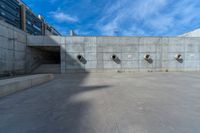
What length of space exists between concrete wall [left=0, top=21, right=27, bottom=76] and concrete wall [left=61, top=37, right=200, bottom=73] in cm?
367

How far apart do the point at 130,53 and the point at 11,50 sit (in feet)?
35.4

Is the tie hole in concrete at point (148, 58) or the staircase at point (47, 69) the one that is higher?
the tie hole in concrete at point (148, 58)

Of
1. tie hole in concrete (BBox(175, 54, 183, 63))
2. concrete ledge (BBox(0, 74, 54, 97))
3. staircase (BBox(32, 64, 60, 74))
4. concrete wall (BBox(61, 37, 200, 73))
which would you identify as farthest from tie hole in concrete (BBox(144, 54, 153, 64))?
concrete ledge (BBox(0, 74, 54, 97))

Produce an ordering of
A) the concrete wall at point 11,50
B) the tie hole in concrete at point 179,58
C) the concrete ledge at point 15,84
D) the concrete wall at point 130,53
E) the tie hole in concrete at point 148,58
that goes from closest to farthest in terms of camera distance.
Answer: the concrete ledge at point 15,84, the concrete wall at point 11,50, the concrete wall at point 130,53, the tie hole in concrete at point 148,58, the tie hole in concrete at point 179,58

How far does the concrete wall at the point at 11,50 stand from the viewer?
7805 mm

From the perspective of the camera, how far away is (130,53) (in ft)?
35.4

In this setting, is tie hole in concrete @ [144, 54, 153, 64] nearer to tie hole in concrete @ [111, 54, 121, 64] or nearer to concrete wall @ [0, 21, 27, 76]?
tie hole in concrete @ [111, 54, 121, 64]

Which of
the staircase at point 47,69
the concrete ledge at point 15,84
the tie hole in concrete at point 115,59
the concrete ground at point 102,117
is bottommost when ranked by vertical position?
the concrete ground at point 102,117

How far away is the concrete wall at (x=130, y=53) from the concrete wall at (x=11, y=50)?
3.67m

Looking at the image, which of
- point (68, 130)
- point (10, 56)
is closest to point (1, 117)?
point (68, 130)

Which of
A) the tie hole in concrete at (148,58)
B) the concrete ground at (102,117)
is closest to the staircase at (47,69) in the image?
Result: the concrete ground at (102,117)

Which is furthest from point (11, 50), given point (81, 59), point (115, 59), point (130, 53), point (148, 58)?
point (148, 58)

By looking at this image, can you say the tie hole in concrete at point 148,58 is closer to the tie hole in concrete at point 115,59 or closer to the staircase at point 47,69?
the tie hole in concrete at point 115,59

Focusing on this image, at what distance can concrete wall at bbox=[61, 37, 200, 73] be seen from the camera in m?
10.5
